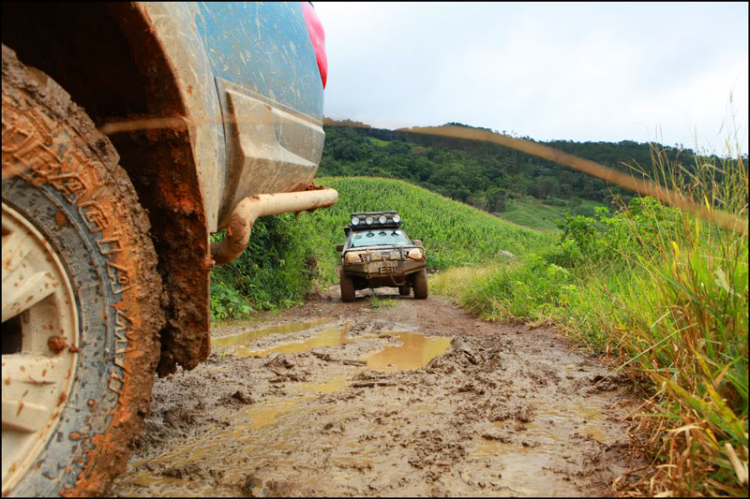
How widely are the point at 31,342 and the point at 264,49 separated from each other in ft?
4.09

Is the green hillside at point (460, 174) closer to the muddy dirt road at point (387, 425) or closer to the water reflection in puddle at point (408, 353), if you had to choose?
the water reflection in puddle at point (408, 353)

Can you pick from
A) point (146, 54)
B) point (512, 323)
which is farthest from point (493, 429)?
point (512, 323)

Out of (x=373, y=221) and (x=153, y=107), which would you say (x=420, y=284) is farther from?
(x=153, y=107)

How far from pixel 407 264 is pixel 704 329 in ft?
23.7

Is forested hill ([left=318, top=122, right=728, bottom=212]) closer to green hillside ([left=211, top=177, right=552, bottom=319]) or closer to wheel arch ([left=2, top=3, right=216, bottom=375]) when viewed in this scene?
green hillside ([left=211, top=177, right=552, bottom=319])

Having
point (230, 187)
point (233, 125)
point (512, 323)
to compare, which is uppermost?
point (233, 125)

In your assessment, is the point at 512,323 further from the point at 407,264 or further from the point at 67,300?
the point at 67,300

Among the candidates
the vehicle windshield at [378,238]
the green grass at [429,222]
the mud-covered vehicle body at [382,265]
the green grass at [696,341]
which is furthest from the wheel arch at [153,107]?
the green grass at [429,222]

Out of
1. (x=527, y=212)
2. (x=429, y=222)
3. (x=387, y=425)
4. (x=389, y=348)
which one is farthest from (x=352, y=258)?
(x=527, y=212)

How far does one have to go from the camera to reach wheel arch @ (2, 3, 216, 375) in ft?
4.97

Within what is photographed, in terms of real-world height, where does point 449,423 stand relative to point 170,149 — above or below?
below

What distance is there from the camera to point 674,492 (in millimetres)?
1670

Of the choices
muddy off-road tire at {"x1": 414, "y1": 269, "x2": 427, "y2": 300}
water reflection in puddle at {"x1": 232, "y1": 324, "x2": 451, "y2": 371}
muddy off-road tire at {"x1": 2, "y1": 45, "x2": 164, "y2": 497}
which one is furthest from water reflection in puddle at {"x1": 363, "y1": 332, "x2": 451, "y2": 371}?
muddy off-road tire at {"x1": 414, "y1": 269, "x2": 427, "y2": 300}

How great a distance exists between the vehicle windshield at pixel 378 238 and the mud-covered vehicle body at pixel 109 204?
8.22 meters
